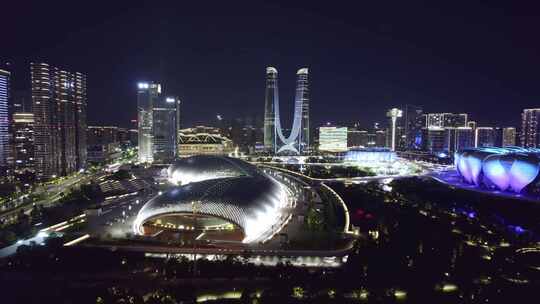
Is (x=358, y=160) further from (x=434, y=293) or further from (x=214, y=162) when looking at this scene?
(x=434, y=293)

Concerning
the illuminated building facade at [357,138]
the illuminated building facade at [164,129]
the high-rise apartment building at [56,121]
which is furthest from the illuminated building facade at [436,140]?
the high-rise apartment building at [56,121]

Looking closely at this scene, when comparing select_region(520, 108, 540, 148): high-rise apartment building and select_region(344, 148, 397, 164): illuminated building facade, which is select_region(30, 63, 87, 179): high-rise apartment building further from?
select_region(520, 108, 540, 148): high-rise apartment building

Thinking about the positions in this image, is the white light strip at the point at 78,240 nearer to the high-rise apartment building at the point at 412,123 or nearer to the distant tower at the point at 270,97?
the distant tower at the point at 270,97

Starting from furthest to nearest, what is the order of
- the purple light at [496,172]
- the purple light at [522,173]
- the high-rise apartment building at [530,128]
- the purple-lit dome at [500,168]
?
the high-rise apartment building at [530,128] → the purple light at [496,172] → the purple-lit dome at [500,168] → the purple light at [522,173]

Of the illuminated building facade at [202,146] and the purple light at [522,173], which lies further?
the illuminated building facade at [202,146]

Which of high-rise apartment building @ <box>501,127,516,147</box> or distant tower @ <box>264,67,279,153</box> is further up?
distant tower @ <box>264,67,279,153</box>

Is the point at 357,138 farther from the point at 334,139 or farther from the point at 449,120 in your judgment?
the point at 449,120

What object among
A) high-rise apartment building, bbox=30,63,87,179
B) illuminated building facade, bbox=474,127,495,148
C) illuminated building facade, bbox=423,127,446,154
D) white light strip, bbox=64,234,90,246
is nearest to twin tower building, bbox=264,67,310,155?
high-rise apartment building, bbox=30,63,87,179
